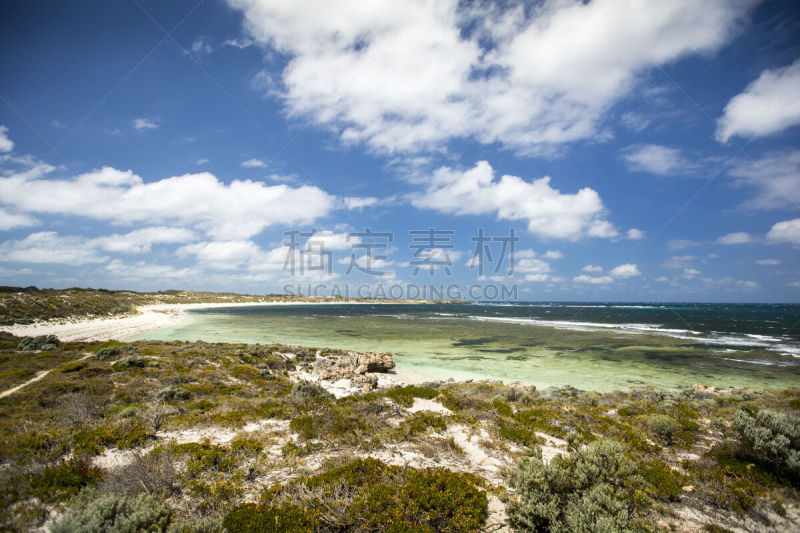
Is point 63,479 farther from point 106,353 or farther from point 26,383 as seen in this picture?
point 106,353

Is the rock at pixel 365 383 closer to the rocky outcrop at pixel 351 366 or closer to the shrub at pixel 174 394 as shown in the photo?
the rocky outcrop at pixel 351 366

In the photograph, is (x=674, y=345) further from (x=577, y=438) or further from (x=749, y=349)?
(x=577, y=438)

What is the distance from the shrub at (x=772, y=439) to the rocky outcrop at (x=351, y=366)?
1564cm

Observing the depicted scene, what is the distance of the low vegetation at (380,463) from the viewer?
188 inches

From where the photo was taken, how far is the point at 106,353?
696 inches

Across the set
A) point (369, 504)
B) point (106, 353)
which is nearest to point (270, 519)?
point (369, 504)

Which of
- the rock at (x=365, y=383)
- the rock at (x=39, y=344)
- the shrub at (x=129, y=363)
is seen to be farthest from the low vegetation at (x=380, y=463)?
the rock at (x=39, y=344)

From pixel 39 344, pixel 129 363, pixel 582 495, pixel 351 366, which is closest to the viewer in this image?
pixel 582 495

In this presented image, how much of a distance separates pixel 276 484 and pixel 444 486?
10.5ft

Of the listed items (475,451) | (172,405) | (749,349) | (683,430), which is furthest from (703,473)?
(749,349)

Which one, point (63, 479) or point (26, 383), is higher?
point (63, 479)

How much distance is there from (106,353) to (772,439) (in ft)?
90.7

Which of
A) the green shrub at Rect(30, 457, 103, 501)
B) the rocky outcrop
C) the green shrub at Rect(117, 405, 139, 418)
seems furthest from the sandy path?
the rocky outcrop

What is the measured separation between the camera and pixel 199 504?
517cm
